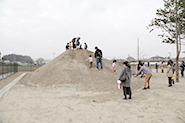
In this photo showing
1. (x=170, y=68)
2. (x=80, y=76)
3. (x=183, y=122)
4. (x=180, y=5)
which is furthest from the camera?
(x=180, y=5)

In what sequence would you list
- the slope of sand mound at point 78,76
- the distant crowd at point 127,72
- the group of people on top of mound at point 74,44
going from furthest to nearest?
the group of people on top of mound at point 74,44, the slope of sand mound at point 78,76, the distant crowd at point 127,72

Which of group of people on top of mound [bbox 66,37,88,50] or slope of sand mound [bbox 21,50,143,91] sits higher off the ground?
group of people on top of mound [bbox 66,37,88,50]

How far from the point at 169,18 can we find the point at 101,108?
11.5 meters

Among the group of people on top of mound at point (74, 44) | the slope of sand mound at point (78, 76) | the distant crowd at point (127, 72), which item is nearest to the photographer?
the distant crowd at point (127, 72)

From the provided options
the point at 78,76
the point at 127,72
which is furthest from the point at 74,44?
the point at 127,72

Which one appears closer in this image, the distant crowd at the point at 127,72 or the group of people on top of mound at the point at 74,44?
the distant crowd at the point at 127,72

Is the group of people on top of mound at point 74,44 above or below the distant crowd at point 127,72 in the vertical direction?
above

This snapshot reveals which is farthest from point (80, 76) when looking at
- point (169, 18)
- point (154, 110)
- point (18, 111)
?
point (169, 18)

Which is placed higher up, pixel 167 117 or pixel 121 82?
pixel 121 82

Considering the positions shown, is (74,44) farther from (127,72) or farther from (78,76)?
(127,72)

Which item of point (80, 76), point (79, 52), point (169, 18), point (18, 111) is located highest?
point (169, 18)

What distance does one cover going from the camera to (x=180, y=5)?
1159 centimetres

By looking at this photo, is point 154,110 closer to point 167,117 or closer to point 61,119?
point 167,117

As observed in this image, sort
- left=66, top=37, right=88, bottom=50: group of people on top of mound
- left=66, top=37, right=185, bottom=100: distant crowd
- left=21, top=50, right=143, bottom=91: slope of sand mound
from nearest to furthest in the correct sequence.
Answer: left=66, top=37, right=185, bottom=100: distant crowd, left=21, top=50, right=143, bottom=91: slope of sand mound, left=66, top=37, right=88, bottom=50: group of people on top of mound
